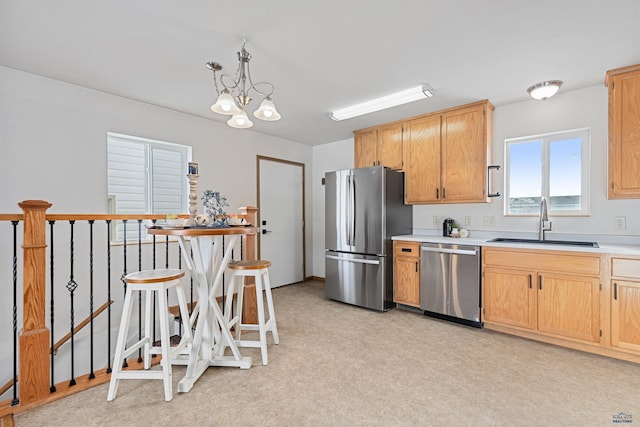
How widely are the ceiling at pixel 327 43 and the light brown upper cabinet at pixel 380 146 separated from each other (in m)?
1.00

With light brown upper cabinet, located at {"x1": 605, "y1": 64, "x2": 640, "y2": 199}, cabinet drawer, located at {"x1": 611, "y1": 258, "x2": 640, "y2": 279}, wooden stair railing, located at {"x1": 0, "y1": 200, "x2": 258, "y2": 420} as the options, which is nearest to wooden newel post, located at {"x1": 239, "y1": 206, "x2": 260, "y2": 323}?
wooden stair railing, located at {"x1": 0, "y1": 200, "x2": 258, "y2": 420}

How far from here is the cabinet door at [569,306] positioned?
2.44 metres

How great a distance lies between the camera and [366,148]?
4.29 m

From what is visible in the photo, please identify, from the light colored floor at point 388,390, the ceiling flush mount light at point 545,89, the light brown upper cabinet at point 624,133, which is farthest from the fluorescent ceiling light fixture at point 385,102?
the light colored floor at point 388,390

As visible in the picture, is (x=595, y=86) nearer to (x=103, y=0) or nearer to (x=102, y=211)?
(x=103, y=0)

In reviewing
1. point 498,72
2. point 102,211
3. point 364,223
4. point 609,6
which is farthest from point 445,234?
point 102,211

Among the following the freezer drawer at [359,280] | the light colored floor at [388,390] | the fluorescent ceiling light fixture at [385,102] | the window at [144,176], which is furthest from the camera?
the freezer drawer at [359,280]

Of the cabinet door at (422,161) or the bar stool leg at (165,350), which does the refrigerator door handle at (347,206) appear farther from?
the bar stool leg at (165,350)

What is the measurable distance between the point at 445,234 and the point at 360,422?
8.60ft

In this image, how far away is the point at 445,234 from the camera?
12.1 feet

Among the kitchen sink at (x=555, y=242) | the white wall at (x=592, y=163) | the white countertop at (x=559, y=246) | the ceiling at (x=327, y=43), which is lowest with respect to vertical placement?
the white countertop at (x=559, y=246)

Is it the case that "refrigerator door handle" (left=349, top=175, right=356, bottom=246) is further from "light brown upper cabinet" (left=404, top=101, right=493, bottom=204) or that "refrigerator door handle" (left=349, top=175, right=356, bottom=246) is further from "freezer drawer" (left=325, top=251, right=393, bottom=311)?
"light brown upper cabinet" (left=404, top=101, right=493, bottom=204)

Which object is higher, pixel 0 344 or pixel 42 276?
pixel 42 276

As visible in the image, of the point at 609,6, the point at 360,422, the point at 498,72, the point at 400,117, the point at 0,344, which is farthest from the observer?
the point at 400,117
